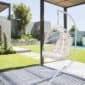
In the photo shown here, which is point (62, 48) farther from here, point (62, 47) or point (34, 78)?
point (34, 78)

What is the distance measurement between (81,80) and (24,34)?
16.5m

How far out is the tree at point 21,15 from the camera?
20.0 m

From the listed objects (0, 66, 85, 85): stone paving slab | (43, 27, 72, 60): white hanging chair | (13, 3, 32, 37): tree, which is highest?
(13, 3, 32, 37): tree

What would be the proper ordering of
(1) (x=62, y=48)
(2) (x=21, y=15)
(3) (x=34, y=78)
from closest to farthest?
(1) (x=62, y=48) < (3) (x=34, y=78) < (2) (x=21, y=15)

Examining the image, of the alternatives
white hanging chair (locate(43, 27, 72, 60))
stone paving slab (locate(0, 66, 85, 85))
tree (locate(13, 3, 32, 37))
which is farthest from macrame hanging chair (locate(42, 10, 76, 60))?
tree (locate(13, 3, 32, 37))

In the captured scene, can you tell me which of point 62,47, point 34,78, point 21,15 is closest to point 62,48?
point 62,47

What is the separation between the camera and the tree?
20.0 m

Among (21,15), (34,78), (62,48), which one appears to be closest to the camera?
(62,48)

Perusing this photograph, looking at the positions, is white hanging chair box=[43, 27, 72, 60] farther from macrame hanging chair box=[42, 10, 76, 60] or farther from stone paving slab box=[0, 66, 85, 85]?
stone paving slab box=[0, 66, 85, 85]

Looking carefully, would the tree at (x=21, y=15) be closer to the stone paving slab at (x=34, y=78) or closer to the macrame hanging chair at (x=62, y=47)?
the stone paving slab at (x=34, y=78)

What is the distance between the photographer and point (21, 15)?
20016 millimetres

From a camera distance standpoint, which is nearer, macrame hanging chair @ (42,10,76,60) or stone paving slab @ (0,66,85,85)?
macrame hanging chair @ (42,10,76,60)

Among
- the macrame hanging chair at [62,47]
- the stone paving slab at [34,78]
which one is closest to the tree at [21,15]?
the stone paving slab at [34,78]

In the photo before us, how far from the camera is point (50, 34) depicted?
15.5 ft
